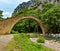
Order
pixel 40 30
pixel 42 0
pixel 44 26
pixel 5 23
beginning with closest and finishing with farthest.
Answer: pixel 5 23, pixel 44 26, pixel 40 30, pixel 42 0

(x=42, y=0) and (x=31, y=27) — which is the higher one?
(x=42, y=0)

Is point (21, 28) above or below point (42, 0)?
below

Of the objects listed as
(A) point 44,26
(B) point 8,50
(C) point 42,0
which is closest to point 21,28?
(A) point 44,26

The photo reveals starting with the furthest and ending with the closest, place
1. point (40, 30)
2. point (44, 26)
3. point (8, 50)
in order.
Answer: point (40, 30), point (44, 26), point (8, 50)

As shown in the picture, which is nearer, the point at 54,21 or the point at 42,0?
the point at 54,21

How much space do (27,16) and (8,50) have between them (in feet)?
138

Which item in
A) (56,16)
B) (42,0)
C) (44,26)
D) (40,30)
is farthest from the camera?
(42,0)

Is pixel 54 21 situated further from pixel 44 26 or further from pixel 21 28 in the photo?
pixel 21 28

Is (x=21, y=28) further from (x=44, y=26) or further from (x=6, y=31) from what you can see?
(x=6, y=31)

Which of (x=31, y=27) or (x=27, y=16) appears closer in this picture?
(x=27, y=16)

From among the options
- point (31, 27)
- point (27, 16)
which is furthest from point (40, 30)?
point (27, 16)

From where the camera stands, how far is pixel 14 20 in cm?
5566

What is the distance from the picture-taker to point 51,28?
2338 inches

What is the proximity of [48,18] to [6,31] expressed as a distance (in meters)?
9.78
